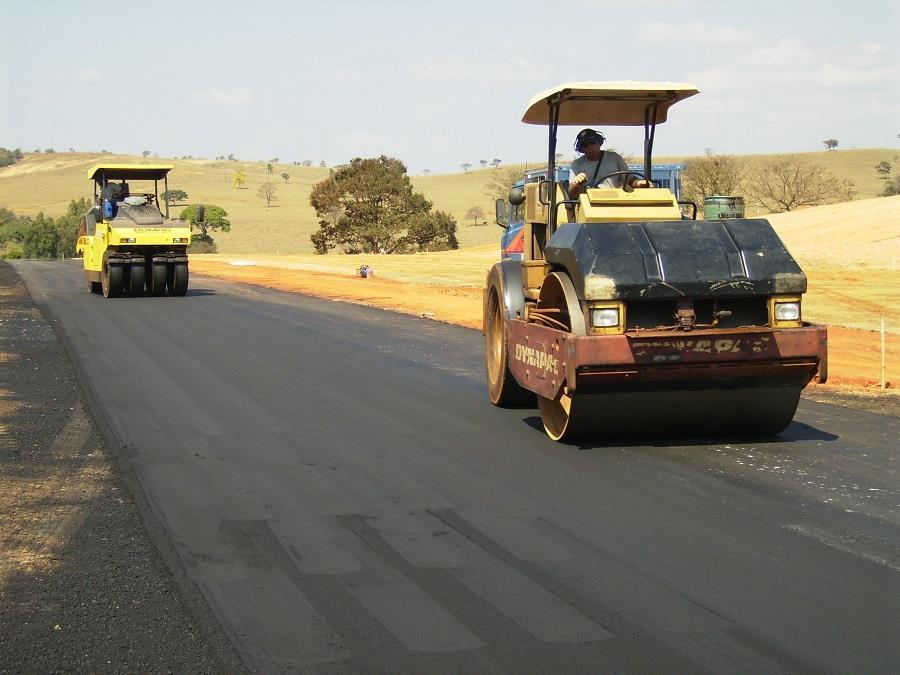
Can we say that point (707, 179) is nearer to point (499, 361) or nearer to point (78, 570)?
point (499, 361)

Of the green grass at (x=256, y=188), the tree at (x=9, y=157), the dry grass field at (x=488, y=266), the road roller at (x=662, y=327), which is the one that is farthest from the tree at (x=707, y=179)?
the tree at (x=9, y=157)

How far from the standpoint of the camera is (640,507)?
7.06 metres

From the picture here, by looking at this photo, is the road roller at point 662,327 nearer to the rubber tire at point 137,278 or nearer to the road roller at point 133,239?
the road roller at point 133,239

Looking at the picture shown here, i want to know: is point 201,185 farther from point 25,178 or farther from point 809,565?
point 809,565

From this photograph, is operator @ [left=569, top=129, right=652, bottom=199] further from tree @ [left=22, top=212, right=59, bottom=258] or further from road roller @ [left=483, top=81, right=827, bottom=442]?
tree @ [left=22, top=212, right=59, bottom=258]

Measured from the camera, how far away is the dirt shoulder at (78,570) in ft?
15.7

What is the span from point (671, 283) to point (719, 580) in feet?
9.81

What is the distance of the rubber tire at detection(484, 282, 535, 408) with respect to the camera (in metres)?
10.7

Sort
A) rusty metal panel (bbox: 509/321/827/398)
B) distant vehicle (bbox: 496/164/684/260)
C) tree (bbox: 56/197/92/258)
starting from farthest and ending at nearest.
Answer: tree (bbox: 56/197/92/258) → distant vehicle (bbox: 496/164/684/260) → rusty metal panel (bbox: 509/321/827/398)

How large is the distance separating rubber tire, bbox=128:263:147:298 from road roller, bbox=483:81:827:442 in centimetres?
2016

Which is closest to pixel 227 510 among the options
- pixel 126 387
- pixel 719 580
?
pixel 719 580

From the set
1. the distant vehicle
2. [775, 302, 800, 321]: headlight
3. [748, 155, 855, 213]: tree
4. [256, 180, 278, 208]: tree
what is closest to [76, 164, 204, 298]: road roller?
the distant vehicle

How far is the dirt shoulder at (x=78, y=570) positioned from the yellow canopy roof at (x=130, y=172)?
19.3m

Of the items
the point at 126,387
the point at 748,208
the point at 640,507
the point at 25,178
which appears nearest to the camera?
the point at 640,507
